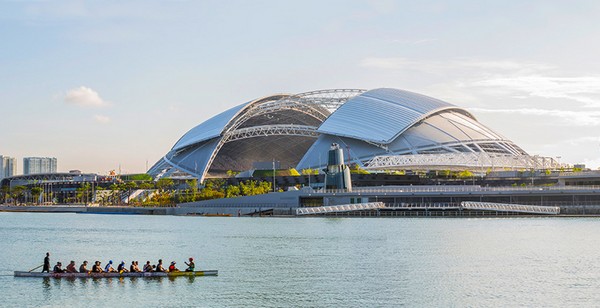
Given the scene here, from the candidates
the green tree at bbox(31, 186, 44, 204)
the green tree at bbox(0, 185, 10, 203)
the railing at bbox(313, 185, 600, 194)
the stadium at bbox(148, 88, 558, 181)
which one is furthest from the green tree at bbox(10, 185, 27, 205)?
the railing at bbox(313, 185, 600, 194)

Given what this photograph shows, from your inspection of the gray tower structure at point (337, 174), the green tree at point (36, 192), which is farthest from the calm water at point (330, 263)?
the green tree at point (36, 192)

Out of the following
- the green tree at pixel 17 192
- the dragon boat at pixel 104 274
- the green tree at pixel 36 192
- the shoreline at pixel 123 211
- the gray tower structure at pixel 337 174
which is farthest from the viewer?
the green tree at pixel 17 192

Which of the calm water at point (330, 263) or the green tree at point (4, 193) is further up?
the green tree at point (4, 193)

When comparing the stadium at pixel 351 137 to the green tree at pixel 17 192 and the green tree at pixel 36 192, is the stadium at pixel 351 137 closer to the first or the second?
the green tree at pixel 36 192

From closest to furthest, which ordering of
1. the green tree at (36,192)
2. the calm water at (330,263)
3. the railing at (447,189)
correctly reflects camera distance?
the calm water at (330,263) < the railing at (447,189) < the green tree at (36,192)

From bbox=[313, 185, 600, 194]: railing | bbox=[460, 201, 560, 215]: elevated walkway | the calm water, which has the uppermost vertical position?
bbox=[313, 185, 600, 194]: railing

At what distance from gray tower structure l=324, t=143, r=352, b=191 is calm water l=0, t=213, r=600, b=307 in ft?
86.9

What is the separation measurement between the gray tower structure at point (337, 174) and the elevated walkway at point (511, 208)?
1686 cm

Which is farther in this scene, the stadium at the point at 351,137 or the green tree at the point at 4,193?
the green tree at the point at 4,193

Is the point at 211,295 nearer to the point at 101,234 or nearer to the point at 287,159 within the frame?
the point at 101,234

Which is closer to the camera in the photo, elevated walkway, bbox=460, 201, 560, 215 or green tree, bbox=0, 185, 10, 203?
elevated walkway, bbox=460, 201, 560, 215

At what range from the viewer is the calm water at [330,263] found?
40.3m

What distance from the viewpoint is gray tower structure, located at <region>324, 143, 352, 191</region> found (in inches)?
4432

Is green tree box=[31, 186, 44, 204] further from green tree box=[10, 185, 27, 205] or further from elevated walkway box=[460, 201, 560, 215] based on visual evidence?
elevated walkway box=[460, 201, 560, 215]
